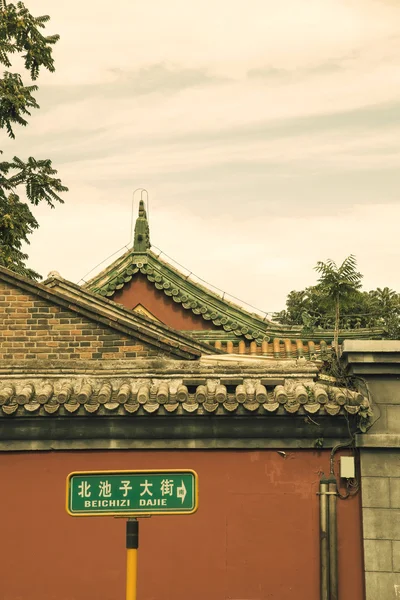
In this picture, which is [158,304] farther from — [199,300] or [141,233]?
[141,233]

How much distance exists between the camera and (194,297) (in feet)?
61.7

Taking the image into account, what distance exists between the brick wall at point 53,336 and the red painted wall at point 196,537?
172cm

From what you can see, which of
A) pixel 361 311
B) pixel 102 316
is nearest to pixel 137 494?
pixel 102 316

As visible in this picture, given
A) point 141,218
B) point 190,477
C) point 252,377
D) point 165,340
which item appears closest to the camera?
point 190,477

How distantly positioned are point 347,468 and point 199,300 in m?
9.00

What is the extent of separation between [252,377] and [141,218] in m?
10.2

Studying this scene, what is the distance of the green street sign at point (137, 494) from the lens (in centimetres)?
622

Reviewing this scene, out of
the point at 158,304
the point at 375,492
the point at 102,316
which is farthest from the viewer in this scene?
the point at 158,304

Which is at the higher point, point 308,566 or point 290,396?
point 290,396

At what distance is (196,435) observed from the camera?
10219mm

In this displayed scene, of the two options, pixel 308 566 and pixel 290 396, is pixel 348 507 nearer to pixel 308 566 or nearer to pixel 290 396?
pixel 308 566

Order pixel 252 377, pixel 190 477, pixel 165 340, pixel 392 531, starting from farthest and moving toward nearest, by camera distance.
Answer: pixel 165 340
pixel 252 377
pixel 392 531
pixel 190 477

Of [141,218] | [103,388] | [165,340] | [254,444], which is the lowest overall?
[254,444]

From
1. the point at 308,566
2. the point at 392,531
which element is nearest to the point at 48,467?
the point at 308,566
